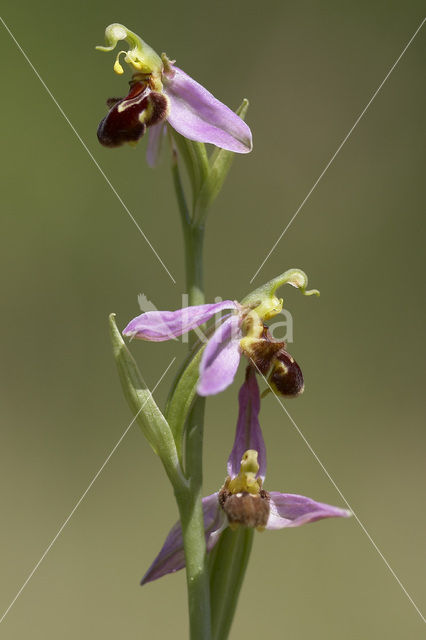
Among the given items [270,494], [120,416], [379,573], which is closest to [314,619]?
[379,573]

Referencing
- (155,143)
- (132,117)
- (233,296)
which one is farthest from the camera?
(233,296)

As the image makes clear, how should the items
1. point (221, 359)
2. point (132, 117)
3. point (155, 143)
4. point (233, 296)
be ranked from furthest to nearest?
1. point (233, 296)
2. point (155, 143)
3. point (132, 117)
4. point (221, 359)

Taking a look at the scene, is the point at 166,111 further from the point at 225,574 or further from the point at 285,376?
the point at 225,574

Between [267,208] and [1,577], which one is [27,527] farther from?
[267,208]

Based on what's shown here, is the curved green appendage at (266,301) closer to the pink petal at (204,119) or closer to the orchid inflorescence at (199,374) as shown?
the orchid inflorescence at (199,374)

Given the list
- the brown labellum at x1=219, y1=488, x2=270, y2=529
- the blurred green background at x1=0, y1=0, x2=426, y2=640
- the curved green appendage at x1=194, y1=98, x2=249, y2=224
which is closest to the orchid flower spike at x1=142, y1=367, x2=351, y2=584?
the brown labellum at x1=219, y1=488, x2=270, y2=529

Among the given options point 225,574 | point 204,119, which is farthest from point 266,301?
point 225,574

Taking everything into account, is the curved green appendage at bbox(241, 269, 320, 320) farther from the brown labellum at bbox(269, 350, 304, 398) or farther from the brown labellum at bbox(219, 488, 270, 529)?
the brown labellum at bbox(219, 488, 270, 529)
